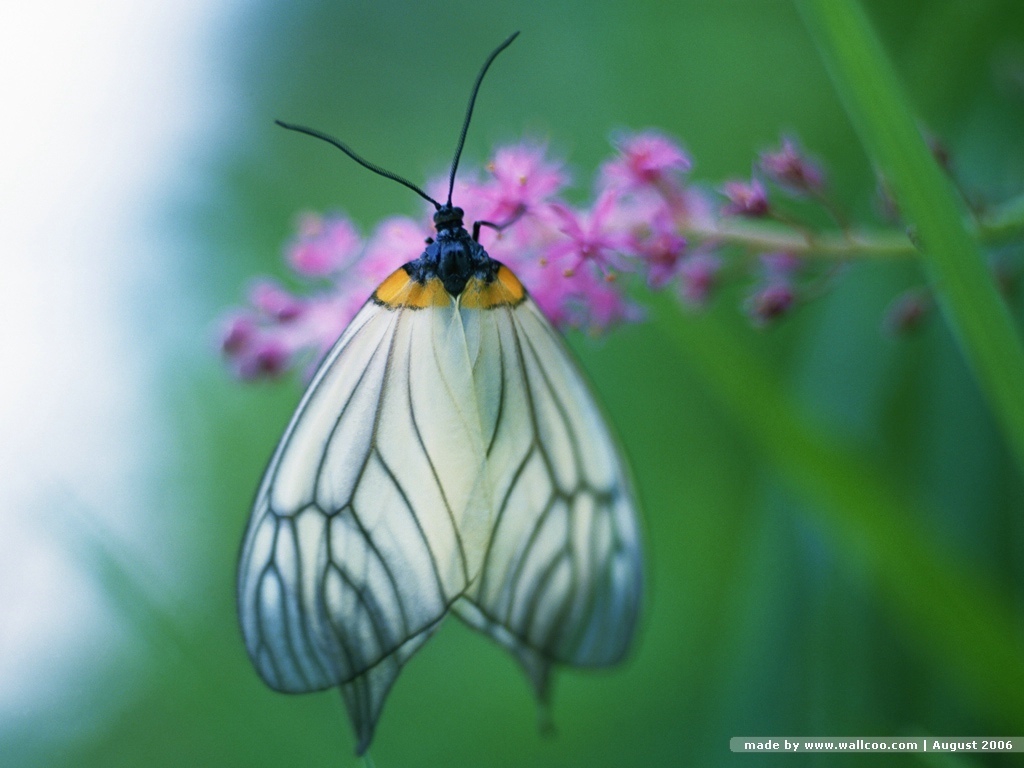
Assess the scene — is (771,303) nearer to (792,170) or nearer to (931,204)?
(792,170)

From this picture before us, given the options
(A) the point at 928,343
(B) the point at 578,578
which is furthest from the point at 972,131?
(B) the point at 578,578

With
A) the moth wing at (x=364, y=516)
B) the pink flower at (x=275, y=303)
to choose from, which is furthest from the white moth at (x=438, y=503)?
the pink flower at (x=275, y=303)

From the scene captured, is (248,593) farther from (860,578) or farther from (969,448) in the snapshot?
(969,448)

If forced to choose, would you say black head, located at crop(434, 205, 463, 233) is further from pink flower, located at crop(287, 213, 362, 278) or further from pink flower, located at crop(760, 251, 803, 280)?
pink flower, located at crop(760, 251, 803, 280)

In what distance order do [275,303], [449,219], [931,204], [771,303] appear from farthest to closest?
[275,303]
[771,303]
[449,219]
[931,204]

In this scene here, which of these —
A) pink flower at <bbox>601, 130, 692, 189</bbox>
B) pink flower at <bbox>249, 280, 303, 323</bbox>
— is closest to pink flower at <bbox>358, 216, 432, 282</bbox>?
pink flower at <bbox>249, 280, 303, 323</bbox>

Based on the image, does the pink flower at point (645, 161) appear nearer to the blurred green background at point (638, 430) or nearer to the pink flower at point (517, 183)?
the pink flower at point (517, 183)

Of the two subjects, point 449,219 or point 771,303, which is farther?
point 771,303

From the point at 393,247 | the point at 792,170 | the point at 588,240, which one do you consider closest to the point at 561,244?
the point at 588,240
